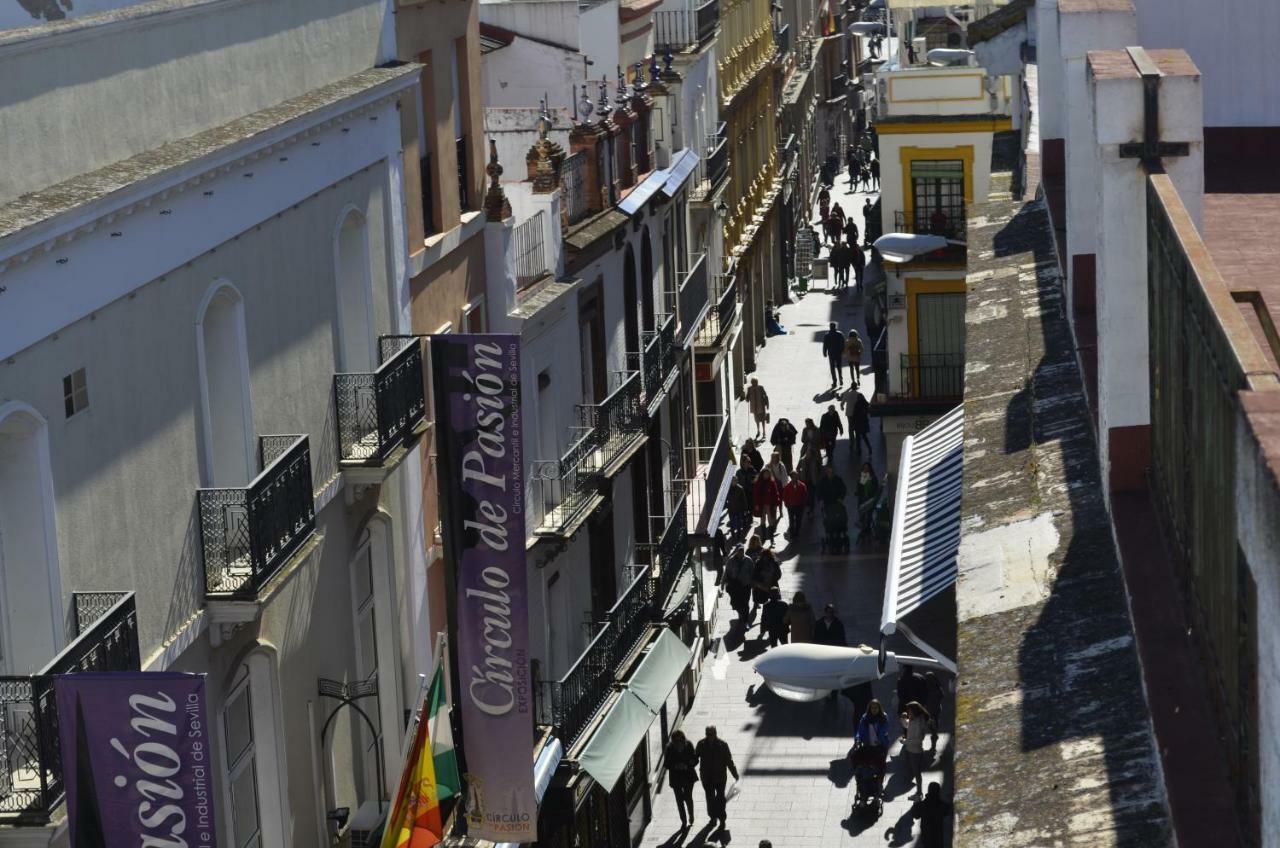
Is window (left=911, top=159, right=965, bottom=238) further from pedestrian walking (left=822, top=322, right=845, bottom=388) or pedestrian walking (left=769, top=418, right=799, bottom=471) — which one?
pedestrian walking (left=822, top=322, right=845, bottom=388)

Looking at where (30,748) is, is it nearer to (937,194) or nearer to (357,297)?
(357,297)

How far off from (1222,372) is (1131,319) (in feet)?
10.8

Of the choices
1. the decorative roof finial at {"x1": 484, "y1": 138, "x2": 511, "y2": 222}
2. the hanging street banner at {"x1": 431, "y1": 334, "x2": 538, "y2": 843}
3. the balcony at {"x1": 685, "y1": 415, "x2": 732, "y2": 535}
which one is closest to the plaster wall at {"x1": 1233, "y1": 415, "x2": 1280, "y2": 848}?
the hanging street banner at {"x1": 431, "y1": 334, "x2": 538, "y2": 843}

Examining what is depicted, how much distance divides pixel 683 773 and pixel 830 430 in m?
18.5

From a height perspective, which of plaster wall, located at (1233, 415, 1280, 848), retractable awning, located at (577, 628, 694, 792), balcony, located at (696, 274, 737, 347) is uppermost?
plaster wall, located at (1233, 415, 1280, 848)

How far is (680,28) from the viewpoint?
4647 centimetres

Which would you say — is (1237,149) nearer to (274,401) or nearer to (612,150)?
(274,401)

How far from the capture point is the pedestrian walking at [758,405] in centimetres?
4819

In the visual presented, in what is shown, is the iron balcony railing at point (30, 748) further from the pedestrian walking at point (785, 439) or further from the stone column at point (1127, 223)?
the pedestrian walking at point (785, 439)

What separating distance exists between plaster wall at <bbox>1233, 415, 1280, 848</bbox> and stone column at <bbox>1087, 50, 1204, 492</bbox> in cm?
415

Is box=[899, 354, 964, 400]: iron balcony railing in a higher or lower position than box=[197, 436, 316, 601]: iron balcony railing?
lower

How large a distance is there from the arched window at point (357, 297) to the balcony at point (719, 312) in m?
22.6

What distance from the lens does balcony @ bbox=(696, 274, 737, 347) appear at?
1754 inches

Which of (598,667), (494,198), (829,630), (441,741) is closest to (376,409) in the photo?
(441,741)
